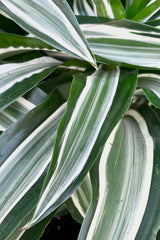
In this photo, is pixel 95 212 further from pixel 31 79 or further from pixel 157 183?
pixel 31 79

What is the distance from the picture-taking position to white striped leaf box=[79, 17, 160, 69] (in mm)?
513

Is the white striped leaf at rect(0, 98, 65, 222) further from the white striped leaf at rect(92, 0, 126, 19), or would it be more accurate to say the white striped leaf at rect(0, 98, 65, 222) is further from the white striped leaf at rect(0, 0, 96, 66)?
the white striped leaf at rect(92, 0, 126, 19)

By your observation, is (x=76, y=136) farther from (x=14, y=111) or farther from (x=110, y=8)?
(x=110, y=8)

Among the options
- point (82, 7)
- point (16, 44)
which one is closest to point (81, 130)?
point (16, 44)

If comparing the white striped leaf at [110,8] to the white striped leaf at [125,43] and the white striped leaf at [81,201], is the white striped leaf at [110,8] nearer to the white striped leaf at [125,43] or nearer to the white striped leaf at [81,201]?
the white striped leaf at [125,43]

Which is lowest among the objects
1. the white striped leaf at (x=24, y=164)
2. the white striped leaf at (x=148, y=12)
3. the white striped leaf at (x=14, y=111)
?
the white striped leaf at (x=24, y=164)

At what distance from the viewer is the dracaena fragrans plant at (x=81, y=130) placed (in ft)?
1.23

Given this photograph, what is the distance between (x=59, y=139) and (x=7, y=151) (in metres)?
0.09

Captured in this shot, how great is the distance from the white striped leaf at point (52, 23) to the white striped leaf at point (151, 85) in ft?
0.38

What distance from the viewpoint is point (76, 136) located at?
0.40m

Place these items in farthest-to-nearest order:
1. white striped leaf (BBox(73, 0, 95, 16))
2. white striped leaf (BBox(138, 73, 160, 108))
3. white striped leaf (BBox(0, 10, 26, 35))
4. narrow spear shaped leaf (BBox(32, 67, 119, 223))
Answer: white striped leaf (BBox(73, 0, 95, 16)) < white striped leaf (BBox(0, 10, 26, 35)) < white striped leaf (BBox(138, 73, 160, 108)) < narrow spear shaped leaf (BBox(32, 67, 119, 223))

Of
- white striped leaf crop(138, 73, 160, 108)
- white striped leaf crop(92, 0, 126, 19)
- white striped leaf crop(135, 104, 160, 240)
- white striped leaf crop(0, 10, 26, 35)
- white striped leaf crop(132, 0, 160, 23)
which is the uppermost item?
white striped leaf crop(0, 10, 26, 35)

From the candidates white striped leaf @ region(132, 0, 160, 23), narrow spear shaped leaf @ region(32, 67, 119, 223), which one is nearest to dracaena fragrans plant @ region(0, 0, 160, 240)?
narrow spear shaped leaf @ region(32, 67, 119, 223)

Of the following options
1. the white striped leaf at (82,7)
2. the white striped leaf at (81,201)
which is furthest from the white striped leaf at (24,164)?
the white striped leaf at (82,7)
